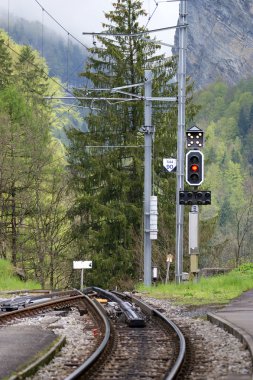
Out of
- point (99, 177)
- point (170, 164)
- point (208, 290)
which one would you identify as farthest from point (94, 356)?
point (99, 177)

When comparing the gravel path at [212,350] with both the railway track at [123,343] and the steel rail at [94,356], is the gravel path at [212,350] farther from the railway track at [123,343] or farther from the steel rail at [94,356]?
the steel rail at [94,356]

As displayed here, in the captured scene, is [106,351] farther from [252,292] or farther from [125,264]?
[125,264]

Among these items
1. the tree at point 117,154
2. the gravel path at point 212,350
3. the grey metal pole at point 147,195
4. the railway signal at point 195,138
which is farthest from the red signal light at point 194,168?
the tree at point 117,154

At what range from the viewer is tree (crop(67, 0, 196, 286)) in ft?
168

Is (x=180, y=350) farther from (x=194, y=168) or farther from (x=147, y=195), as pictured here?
(x=147, y=195)

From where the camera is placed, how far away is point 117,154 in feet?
174

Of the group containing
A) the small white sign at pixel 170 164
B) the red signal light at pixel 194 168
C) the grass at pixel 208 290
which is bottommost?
the grass at pixel 208 290

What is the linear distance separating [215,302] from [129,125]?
1237 inches

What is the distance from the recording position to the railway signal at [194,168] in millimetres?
28484

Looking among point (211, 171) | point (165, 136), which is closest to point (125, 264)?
point (165, 136)

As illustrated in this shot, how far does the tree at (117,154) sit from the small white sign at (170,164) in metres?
15.8

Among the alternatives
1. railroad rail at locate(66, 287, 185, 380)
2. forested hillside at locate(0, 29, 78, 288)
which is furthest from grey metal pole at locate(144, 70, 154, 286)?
railroad rail at locate(66, 287, 185, 380)

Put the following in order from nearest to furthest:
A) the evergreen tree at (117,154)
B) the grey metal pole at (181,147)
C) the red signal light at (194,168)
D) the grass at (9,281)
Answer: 1. the red signal light at (194,168)
2. the grey metal pole at (181,147)
3. the grass at (9,281)
4. the evergreen tree at (117,154)

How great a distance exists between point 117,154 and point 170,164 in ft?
61.8
